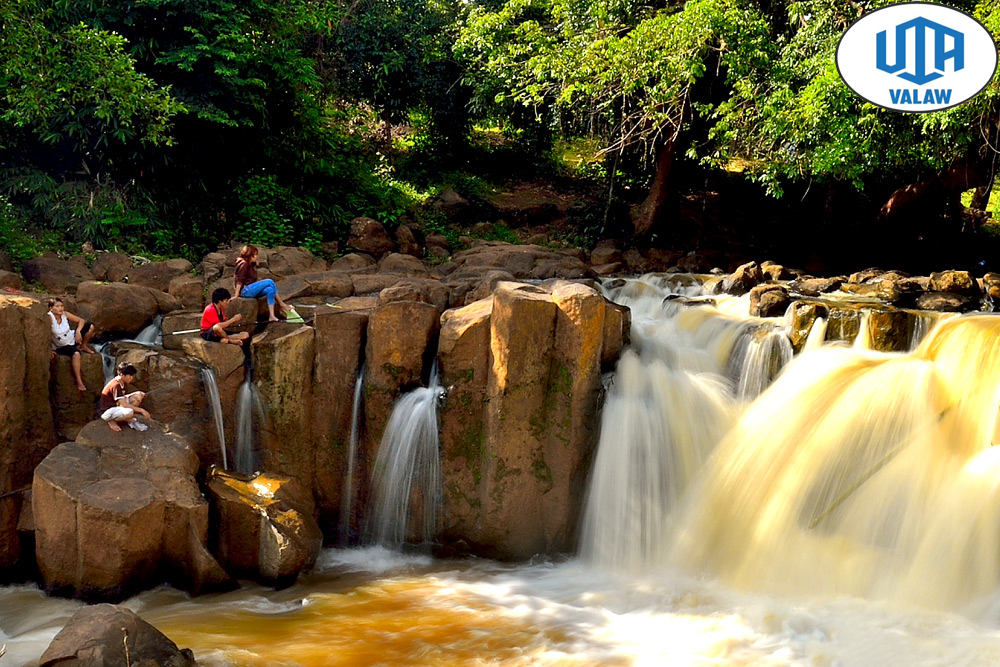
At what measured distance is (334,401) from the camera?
30.5ft

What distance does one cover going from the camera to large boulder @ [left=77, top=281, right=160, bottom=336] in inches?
401

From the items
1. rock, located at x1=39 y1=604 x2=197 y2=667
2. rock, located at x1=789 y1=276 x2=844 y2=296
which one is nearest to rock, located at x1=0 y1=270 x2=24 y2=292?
rock, located at x1=39 y1=604 x2=197 y2=667

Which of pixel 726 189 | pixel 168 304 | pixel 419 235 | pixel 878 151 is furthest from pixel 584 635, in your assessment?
pixel 726 189

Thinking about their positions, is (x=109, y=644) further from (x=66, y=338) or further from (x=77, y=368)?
(x=66, y=338)

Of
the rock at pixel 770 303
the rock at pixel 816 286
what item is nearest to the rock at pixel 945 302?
the rock at pixel 816 286

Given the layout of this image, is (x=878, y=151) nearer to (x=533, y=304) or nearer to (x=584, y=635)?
(x=533, y=304)

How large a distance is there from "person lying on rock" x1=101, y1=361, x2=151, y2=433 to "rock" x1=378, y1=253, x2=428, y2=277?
6.38m

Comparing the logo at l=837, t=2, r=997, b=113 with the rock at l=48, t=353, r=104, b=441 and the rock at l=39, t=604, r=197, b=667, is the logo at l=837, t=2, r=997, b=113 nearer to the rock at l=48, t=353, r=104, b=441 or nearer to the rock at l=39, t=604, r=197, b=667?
the rock at l=39, t=604, r=197, b=667

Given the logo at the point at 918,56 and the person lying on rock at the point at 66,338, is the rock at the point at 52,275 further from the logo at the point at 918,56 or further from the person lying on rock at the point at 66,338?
the logo at the point at 918,56

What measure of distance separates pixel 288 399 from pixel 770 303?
5879 mm

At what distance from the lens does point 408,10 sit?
67.7ft

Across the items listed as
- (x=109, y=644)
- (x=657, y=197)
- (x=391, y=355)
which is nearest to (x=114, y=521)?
(x=109, y=644)

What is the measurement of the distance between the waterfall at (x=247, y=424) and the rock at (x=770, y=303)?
609 centimetres

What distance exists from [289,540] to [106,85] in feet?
25.8
